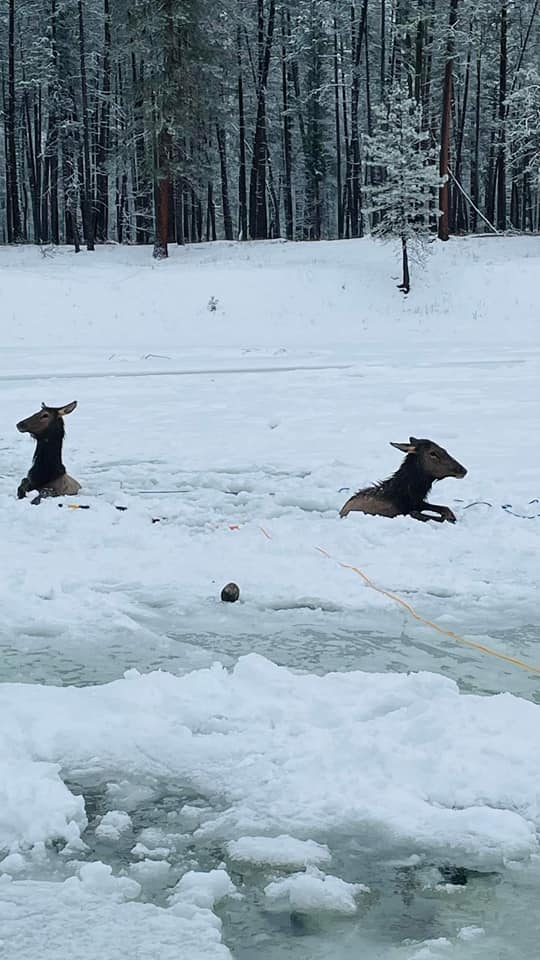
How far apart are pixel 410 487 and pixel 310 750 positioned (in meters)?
4.89

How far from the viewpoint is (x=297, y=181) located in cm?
5797

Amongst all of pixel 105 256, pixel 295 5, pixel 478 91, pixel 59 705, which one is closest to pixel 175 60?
pixel 105 256

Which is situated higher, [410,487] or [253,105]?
[253,105]

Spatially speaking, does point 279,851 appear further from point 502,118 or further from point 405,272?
point 502,118

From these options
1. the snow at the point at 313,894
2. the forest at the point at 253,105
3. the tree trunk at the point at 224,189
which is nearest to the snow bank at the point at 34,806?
the snow at the point at 313,894

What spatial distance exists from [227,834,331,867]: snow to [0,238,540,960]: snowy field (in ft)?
0.03

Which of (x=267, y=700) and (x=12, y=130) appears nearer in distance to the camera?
(x=267, y=700)

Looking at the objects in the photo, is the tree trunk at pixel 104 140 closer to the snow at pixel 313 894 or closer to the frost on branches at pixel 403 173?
the frost on branches at pixel 403 173

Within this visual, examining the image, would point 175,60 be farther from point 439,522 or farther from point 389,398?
point 439,522

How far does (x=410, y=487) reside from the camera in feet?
29.5

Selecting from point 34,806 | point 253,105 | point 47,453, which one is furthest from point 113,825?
point 253,105

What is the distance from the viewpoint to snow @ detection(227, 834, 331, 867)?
3674mm

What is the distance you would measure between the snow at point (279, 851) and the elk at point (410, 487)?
5.25 metres

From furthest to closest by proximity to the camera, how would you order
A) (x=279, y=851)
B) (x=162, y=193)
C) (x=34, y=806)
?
(x=162, y=193), (x=34, y=806), (x=279, y=851)
